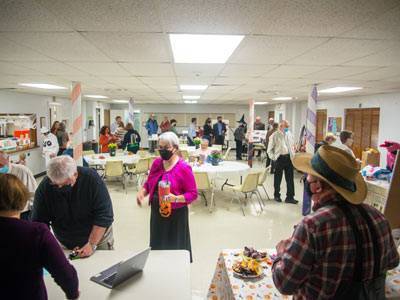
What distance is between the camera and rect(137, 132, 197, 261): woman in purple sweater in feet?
9.03

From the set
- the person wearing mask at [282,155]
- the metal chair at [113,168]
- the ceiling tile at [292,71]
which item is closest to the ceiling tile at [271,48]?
the ceiling tile at [292,71]

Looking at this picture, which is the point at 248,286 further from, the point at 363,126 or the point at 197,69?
the point at 363,126

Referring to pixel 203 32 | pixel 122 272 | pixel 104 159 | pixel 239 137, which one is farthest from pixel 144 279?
pixel 239 137

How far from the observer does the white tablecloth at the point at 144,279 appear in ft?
5.04

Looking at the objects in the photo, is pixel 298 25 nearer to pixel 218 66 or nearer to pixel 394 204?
pixel 394 204

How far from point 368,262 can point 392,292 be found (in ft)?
2.38

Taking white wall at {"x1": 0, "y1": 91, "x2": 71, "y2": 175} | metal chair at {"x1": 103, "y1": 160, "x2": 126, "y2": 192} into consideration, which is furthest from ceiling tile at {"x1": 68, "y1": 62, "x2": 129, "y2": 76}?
white wall at {"x1": 0, "y1": 91, "x2": 71, "y2": 175}

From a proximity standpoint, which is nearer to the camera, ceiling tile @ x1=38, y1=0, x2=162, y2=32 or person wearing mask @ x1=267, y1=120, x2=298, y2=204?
ceiling tile @ x1=38, y1=0, x2=162, y2=32

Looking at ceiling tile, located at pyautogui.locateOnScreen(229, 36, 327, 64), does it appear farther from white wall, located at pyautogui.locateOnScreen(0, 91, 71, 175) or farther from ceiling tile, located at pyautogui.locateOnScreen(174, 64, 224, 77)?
white wall, located at pyautogui.locateOnScreen(0, 91, 71, 175)

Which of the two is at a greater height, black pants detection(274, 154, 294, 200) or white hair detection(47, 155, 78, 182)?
white hair detection(47, 155, 78, 182)

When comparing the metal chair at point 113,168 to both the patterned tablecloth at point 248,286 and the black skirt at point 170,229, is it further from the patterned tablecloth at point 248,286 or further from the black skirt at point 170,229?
the patterned tablecloth at point 248,286

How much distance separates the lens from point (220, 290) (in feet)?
6.82

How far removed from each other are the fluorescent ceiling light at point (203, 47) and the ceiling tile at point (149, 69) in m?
0.42

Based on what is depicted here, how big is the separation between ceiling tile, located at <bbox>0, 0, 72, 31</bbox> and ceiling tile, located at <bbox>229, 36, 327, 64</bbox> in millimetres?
1596
